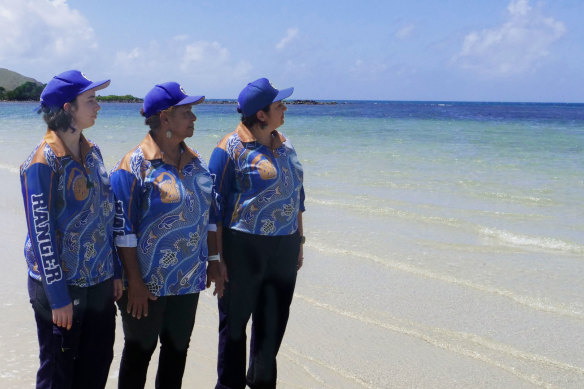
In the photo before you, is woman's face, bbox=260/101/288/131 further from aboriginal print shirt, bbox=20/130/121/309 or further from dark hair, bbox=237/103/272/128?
aboriginal print shirt, bbox=20/130/121/309

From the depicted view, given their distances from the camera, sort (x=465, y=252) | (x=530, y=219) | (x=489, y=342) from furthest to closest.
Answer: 1. (x=530, y=219)
2. (x=465, y=252)
3. (x=489, y=342)

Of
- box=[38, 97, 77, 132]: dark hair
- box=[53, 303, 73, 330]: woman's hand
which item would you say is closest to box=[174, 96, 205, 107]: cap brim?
box=[38, 97, 77, 132]: dark hair

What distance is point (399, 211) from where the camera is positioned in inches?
355

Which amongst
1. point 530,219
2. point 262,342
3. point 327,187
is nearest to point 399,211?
point 530,219

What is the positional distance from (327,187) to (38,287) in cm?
907

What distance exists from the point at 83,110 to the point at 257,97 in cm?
96

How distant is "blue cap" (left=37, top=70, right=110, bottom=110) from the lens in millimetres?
2475

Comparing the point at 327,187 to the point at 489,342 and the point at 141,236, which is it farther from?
the point at 141,236

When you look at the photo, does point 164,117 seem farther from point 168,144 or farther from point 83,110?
point 83,110

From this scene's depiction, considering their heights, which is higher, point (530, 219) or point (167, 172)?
point (167, 172)

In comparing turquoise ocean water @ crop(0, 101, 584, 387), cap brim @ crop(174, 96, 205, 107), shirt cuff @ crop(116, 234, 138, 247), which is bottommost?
turquoise ocean water @ crop(0, 101, 584, 387)

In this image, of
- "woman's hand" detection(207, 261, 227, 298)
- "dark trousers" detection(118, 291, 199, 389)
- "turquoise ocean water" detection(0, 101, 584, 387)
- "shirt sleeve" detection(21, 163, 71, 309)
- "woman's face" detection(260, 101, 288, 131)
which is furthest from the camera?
"turquoise ocean water" detection(0, 101, 584, 387)

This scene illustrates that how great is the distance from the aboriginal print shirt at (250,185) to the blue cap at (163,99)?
41 centimetres

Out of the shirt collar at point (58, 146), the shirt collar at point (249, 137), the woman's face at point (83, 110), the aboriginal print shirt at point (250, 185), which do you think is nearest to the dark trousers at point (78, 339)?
the shirt collar at point (58, 146)
